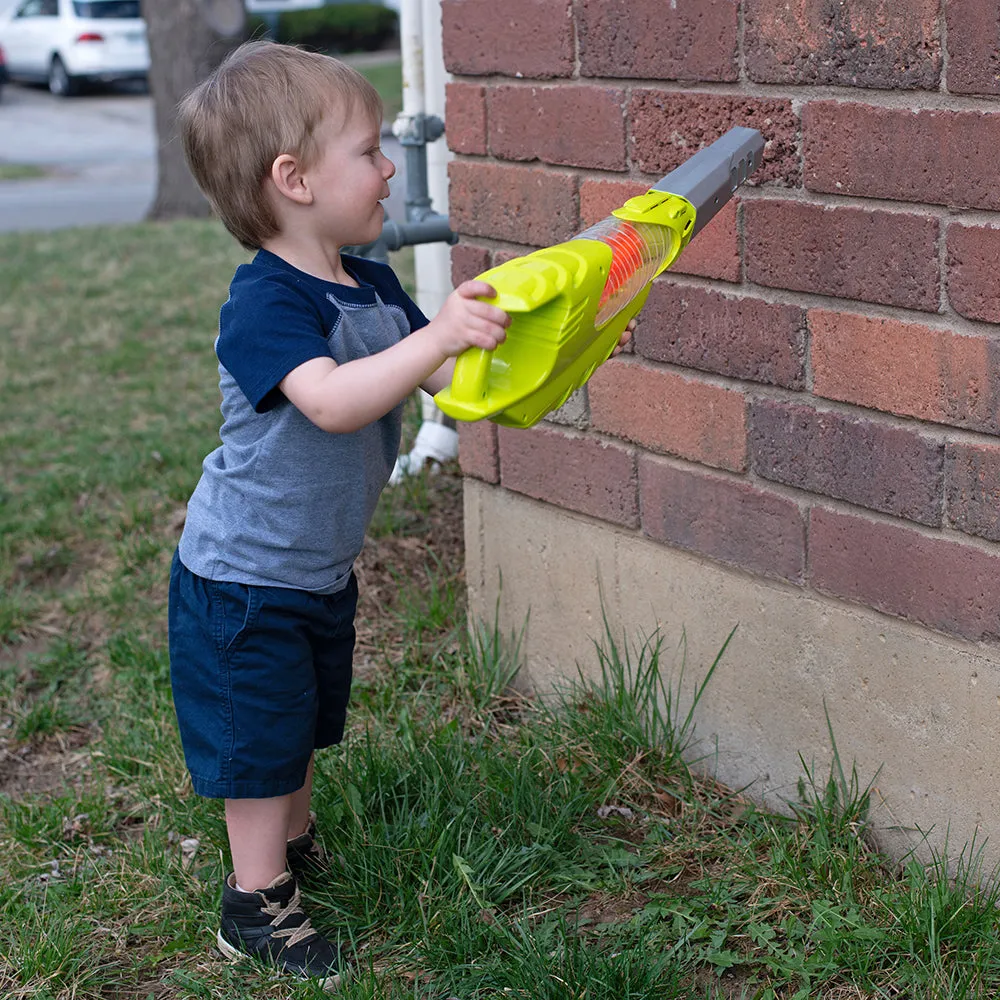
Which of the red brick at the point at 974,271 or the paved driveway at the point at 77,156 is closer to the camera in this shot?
the red brick at the point at 974,271

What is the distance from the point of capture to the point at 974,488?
1.92 m

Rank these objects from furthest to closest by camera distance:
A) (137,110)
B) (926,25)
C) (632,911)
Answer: (137,110)
(632,911)
(926,25)

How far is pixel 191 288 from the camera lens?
740cm

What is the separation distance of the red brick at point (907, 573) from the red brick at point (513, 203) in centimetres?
76

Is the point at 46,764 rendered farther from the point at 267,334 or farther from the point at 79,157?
the point at 79,157

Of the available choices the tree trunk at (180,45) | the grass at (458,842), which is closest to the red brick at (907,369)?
the grass at (458,842)

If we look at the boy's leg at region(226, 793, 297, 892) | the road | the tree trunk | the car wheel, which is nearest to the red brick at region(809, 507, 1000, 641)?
the boy's leg at region(226, 793, 297, 892)

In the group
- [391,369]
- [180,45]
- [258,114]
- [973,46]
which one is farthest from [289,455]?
[180,45]

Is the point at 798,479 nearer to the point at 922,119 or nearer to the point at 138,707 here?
the point at 922,119

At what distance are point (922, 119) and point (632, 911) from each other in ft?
4.21

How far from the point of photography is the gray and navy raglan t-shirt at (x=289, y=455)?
73.6 inches

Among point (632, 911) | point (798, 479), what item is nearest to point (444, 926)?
point (632, 911)

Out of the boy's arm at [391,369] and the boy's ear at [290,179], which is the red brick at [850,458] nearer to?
the boy's arm at [391,369]

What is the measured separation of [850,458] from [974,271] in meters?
0.37
